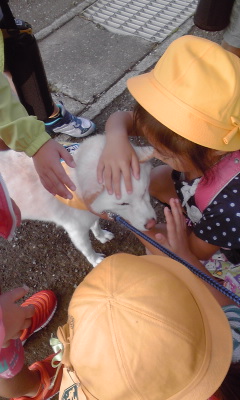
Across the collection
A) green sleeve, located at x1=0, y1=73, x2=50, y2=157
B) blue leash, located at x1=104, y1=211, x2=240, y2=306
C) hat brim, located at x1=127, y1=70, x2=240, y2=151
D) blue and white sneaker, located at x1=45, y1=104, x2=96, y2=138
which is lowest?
blue and white sneaker, located at x1=45, y1=104, x2=96, y2=138

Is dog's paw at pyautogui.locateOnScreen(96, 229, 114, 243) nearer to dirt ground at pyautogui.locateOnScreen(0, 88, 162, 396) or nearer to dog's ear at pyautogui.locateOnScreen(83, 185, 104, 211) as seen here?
dirt ground at pyautogui.locateOnScreen(0, 88, 162, 396)

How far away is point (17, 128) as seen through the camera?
4.21ft

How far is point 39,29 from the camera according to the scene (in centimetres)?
310

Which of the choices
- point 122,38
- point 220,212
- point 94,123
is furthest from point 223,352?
point 122,38

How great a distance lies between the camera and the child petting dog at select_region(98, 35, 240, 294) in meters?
1.07

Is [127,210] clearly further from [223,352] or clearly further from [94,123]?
[94,123]

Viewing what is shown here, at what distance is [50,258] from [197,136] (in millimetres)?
1282

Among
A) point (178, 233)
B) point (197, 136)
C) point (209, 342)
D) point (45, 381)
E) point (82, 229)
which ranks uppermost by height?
point (197, 136)

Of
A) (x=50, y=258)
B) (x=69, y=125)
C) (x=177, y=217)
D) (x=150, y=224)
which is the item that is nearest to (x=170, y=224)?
(x=177, y=217)

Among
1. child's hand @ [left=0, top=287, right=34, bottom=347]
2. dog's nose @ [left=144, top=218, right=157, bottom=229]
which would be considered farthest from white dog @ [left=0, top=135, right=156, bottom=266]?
child's hand @ [left=0, top=287, right=34, bottom=347]

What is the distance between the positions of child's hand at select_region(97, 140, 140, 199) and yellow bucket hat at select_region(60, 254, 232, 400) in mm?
515

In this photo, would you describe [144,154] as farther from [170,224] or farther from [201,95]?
[201,95]

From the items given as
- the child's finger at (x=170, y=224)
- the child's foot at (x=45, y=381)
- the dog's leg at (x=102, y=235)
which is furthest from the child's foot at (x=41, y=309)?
the child's finger at (x=170, y=224)

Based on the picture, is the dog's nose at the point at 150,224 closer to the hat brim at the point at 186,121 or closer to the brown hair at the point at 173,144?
the brown hair at the point at 173,144
